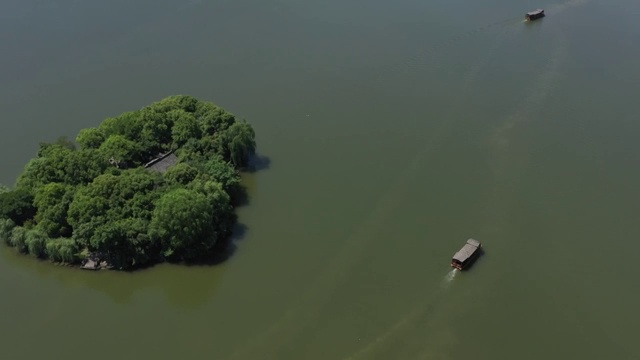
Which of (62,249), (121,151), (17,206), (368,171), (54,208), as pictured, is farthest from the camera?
(368,171)

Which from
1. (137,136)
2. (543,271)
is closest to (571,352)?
(543,271)

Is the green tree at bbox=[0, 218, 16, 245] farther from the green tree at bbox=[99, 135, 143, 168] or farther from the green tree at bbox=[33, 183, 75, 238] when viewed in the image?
the green tree at bbox=[99, 135, 143, 168]

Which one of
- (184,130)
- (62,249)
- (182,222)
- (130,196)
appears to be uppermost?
(184,130)

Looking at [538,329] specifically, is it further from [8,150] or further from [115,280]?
[8,150]

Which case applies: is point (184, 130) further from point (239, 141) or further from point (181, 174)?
point (181, 174)

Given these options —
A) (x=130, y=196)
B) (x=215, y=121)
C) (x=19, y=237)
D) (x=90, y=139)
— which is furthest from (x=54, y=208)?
(x=215, y=121)

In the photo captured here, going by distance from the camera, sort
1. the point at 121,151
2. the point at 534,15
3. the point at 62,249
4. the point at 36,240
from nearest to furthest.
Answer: the point at 62,249
the point at 36,240
the point at 121,151
the point at 534,15

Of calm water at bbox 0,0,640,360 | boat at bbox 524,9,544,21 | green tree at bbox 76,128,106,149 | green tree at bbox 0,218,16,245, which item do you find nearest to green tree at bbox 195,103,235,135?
calm water at bbox 0,0,640,360
